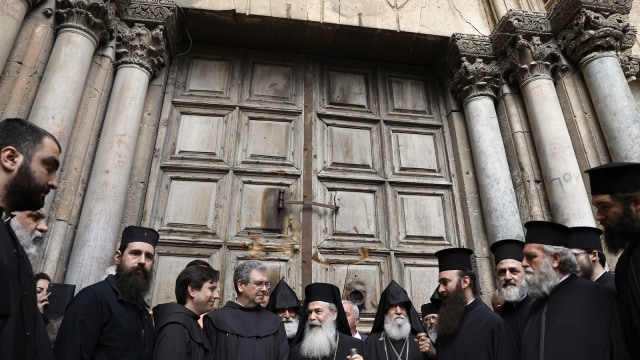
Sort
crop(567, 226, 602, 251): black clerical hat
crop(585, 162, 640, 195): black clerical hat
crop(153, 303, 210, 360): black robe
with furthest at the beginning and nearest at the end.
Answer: crop(567, 226, 602, 251): black clerical hat, crop(153, 303, 210, 360): black robe, crop(585, 162, 640, 195): black clerical hat

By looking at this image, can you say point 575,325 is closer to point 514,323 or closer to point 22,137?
point 514,323

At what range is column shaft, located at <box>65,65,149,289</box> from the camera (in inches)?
194

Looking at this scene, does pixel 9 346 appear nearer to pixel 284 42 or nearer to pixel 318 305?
pixel 318 305

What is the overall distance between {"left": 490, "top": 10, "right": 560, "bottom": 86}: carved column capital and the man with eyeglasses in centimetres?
499

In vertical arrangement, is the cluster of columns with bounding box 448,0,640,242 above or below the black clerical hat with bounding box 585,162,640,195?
above

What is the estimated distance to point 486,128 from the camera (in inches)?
261

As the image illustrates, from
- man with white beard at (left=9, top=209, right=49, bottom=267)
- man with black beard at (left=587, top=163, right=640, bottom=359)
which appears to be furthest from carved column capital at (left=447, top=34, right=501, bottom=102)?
man with white beard at (left=9, top=209, right=49, bottom=267)

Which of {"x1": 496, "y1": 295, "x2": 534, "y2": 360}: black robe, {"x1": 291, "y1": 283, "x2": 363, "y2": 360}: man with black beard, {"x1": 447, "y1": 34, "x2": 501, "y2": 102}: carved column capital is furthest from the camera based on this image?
{"x1": 447, "y1": 34, "x2": 501, "y2": 102}: carved column capital

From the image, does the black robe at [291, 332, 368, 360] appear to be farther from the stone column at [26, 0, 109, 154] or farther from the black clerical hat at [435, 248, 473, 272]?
the stone column at [26, 0, 109, 154]

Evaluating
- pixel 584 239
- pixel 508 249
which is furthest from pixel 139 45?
pixel 584 239

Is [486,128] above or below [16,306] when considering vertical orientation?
above

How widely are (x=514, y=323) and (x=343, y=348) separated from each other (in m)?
1.56

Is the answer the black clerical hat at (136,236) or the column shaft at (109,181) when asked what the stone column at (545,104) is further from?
the column shaft at (109,181)

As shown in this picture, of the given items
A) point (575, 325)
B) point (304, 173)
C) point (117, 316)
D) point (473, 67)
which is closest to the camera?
point (575, 325)
